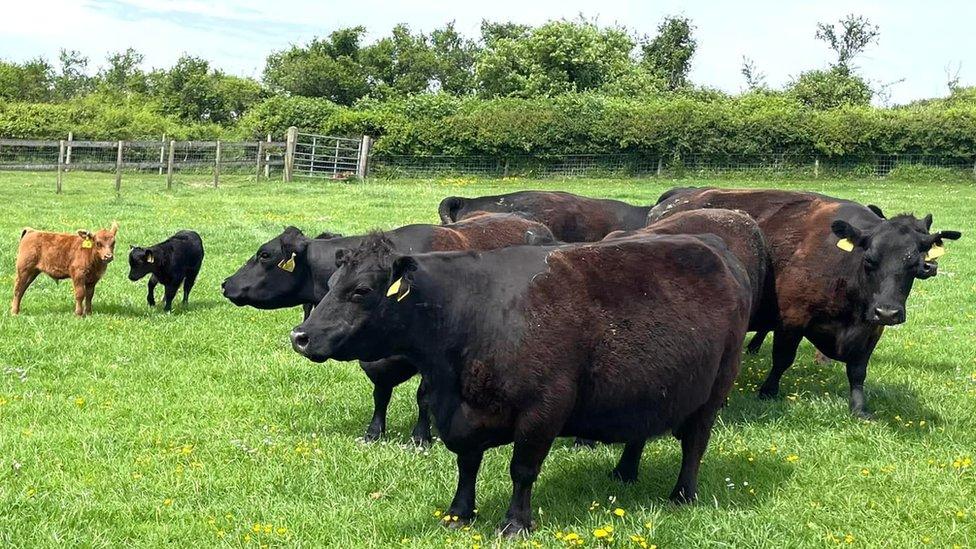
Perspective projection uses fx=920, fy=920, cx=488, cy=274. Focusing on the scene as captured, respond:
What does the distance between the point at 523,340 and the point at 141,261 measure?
817 centimetres

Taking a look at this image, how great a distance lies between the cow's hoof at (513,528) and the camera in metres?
5.20

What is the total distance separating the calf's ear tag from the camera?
16.9 feet

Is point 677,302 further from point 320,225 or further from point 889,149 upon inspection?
point 889,149

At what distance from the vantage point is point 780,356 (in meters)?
8.52

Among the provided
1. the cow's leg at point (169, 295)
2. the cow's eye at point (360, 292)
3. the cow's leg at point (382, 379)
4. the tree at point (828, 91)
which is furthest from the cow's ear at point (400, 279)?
the tree at point (828, 91)

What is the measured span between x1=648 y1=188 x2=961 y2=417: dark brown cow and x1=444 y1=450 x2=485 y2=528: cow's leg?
3.93 meters

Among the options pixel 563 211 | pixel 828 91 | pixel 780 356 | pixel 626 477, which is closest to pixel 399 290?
pixel 626 477

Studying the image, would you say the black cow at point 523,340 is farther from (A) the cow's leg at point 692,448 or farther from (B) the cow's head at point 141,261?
(B) the cow's head at point 141,261

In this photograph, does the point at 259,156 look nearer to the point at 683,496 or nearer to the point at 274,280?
the point at 274,280

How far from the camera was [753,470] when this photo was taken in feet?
20.8

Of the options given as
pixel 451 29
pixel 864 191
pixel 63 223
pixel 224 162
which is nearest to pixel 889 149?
pixel 864 191

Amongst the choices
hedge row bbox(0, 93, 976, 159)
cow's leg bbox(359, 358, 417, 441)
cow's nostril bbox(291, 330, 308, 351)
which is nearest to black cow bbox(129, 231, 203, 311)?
cow's leg bbox(359, 358, 417, 441)

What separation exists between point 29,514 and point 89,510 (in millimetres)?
320

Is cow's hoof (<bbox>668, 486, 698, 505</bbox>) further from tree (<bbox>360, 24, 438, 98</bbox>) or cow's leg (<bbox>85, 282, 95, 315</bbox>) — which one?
tree (<bbox>360, 24, 438, 98</bbox>)
